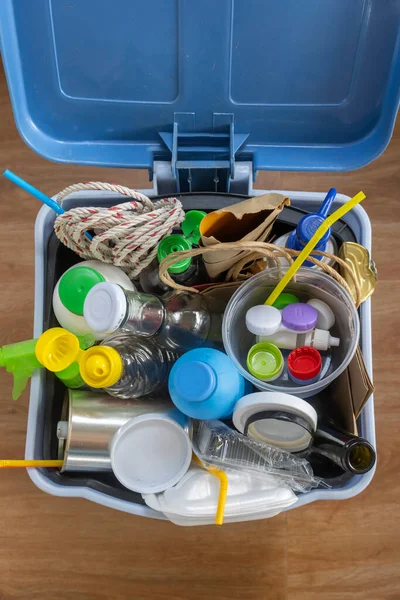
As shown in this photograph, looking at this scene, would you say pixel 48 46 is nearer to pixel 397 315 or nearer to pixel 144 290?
pixel 144 290

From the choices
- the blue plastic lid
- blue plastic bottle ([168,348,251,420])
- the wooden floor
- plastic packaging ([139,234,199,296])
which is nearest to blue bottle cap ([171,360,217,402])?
blue plastic bottle ([168,348,251,420])

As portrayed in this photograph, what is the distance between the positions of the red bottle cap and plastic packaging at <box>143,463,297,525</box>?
131mm

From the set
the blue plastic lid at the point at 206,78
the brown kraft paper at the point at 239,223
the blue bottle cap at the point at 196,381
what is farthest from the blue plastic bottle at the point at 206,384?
the blue plastic lid at the point at 206,78

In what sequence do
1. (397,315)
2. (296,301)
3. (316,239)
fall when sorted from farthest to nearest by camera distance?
(397,315) < (296,301) < (316,239)

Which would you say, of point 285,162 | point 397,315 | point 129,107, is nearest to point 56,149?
point 129,107

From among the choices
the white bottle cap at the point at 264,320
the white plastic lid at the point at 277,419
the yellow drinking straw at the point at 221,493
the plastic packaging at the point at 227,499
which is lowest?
the plastic packaging at the point at 227,499

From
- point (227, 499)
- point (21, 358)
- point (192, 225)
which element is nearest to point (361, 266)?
point (192, 225)

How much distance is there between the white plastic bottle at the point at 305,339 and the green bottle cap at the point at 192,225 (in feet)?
0.48

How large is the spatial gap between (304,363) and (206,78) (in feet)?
1.10

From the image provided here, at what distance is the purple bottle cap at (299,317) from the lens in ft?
1.95

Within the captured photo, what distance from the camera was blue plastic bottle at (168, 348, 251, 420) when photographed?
58cm

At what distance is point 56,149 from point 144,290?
204mm

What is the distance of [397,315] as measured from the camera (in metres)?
0.96

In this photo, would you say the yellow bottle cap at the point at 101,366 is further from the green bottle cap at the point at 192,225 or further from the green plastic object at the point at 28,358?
the green bottle cap at the point at 192,225
